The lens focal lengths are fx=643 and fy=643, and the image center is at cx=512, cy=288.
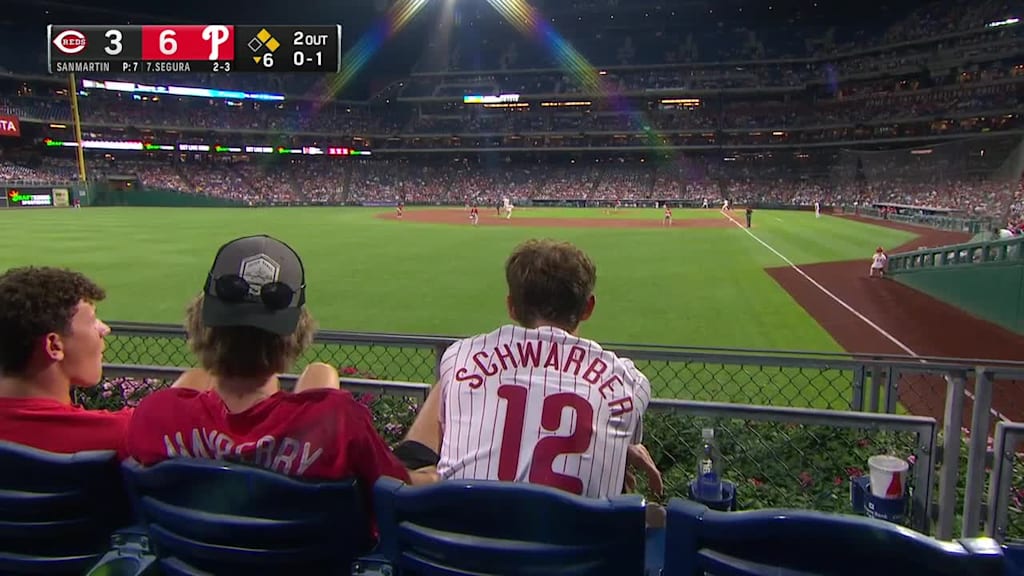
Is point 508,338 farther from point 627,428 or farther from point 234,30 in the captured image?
point 234,30

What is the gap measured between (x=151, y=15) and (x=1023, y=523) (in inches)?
2135

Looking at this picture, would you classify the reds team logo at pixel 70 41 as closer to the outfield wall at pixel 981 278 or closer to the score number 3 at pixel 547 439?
the score number 3 at pixel 547 439

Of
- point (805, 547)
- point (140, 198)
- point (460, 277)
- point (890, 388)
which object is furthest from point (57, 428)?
point (140, 198)

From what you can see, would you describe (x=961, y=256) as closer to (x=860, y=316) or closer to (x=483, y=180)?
(x=860, y=316)

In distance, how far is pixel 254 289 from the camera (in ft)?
6.66

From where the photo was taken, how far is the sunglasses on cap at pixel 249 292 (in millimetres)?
1988

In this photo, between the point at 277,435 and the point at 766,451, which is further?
the point at 766,451

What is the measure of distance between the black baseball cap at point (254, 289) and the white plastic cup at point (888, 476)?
8.94 ft

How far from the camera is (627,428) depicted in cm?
223

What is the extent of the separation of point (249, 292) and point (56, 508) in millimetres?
867

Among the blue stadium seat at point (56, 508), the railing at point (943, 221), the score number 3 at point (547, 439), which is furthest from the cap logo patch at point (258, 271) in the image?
the railing at point (943, 221)

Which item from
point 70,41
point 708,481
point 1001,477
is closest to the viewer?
point 708,481

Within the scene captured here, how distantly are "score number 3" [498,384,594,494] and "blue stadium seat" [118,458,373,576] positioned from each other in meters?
0.51

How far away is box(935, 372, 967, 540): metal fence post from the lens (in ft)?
10.1
